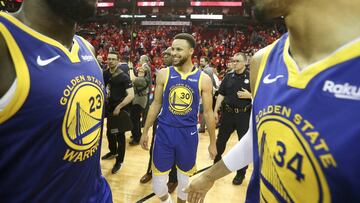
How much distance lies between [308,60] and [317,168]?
373mm

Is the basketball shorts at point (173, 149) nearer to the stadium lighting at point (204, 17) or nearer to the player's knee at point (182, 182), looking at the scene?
the player's knee at point (182, 182)

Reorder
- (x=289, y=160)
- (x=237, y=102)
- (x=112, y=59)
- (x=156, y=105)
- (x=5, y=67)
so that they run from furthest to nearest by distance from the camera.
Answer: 1. (x=112, y=59)
2. (x=237, y=102)
3. (x=156, y=105)
4. (x=5, y=67)
5. (x=289, y=160)

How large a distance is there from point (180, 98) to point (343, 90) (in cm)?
257

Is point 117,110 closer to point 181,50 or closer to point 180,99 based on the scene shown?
point 180,99

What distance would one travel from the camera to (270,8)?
0.99 metres

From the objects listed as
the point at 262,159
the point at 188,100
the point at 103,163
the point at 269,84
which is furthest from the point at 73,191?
the point at 103,163

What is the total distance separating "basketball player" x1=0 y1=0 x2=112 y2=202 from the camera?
105cm

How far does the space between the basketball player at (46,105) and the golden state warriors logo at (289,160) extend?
833mm

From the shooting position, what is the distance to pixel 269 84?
1076 mm

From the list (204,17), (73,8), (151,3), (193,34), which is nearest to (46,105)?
(73,8)

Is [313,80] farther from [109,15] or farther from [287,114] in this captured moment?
[109,15]

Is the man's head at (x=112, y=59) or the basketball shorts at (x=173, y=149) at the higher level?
the man's head at (x=112, y=59)

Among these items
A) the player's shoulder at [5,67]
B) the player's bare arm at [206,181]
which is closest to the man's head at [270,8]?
the player's bare arm at [206,181]

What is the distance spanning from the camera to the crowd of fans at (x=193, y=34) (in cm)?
1866
